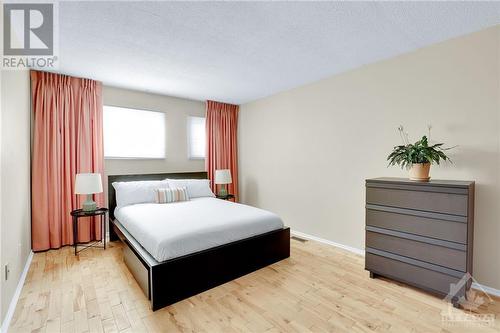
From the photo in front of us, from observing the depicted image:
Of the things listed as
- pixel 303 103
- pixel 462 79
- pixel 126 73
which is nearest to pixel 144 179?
pixel 126 73

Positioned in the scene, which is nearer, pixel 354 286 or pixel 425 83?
pixel 354 286

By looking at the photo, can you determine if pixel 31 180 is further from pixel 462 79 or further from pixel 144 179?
pixel 462 79

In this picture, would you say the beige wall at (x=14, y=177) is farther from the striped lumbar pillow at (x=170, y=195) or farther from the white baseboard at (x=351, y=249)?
the white baseboard at (x=351, y=249)

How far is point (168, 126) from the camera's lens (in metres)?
4.33

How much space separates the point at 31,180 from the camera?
3.07 meters

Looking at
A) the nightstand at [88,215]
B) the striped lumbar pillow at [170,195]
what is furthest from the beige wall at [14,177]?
the striped lumbar pillow at [170,195]

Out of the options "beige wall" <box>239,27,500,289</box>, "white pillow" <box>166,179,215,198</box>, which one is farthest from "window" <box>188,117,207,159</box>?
"beige wall" <box>239,27,500,289</box>

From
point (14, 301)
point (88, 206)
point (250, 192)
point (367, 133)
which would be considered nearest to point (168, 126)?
point (88, 206)

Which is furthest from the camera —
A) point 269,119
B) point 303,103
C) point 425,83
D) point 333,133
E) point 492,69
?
point 269,119

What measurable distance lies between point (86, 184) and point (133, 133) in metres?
1.23

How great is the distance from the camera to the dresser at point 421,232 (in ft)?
6.50

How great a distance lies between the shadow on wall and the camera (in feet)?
15.9

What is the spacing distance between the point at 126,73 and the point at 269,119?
2.43 m

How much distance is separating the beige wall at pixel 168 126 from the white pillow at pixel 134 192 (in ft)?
1.46
